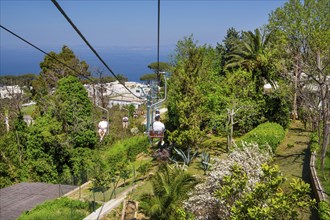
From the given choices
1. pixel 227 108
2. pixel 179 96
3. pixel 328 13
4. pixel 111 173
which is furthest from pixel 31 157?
pixel 328 13

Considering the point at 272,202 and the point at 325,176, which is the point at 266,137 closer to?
the point at 325,176

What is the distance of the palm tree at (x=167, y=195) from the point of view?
13.1m

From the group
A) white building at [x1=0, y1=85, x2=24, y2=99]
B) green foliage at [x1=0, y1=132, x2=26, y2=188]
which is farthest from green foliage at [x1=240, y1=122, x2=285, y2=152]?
white building at [x1=0, y1=85, x2=24, y2=99]

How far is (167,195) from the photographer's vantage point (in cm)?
1336

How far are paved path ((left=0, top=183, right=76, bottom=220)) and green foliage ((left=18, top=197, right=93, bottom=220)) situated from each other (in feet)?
4.20

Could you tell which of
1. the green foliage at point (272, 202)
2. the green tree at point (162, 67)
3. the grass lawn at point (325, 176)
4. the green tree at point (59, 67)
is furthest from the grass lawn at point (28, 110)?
the green foliage at point (272, 202)

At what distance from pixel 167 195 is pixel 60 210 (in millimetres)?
4135

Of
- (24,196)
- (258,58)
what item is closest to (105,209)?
(24,196)

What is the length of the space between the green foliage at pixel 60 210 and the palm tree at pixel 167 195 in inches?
96.2

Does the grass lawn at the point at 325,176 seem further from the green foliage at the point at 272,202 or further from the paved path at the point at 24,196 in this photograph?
the paved path at the point at 24,196

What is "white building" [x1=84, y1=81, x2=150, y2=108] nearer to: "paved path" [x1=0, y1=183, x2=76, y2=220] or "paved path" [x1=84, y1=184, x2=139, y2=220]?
"paved path" [x1=0, y1=183, x2=76, y2=220]

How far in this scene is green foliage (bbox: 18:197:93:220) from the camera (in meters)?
13.1

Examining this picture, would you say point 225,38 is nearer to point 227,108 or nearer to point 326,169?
point 227,108

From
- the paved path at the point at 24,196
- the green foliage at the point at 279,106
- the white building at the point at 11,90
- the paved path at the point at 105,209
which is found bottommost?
the paved path at the point at 24,196
